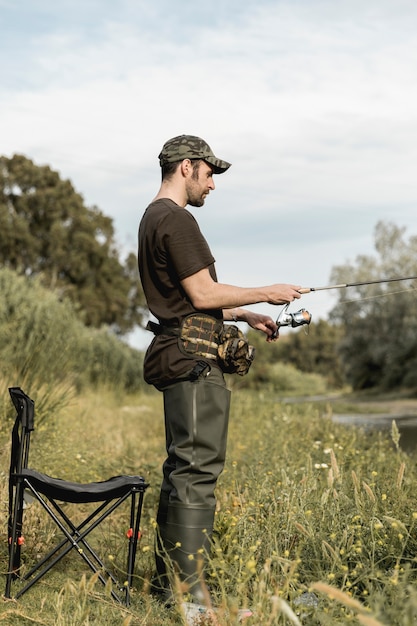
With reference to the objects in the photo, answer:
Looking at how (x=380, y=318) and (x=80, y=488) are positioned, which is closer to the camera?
(x=80, y=488)

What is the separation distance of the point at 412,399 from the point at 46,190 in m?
21.2

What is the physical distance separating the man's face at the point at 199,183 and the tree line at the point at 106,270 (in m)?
37.0

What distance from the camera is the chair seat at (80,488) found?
4223 mm

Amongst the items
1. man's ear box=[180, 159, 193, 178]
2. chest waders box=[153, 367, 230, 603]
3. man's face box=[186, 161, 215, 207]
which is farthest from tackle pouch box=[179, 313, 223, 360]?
man's ear box=[180, 159, 193, 178]

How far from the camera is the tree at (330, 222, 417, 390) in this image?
4147 cm

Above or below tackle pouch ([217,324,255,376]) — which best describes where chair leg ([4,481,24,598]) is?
below

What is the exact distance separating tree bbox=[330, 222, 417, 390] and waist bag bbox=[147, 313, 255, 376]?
3712cm

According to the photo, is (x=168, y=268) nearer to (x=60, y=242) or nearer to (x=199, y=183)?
(x=199, y=183)

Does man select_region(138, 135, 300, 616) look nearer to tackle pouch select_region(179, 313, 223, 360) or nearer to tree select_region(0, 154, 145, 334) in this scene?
tackle pouch select_region(179, 313, 223, 360)

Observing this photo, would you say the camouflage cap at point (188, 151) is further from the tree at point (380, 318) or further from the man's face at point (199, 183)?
the tree at point (380, 318)

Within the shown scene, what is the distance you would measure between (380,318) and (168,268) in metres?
40.1

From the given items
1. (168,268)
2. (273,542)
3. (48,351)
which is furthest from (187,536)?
(48,351)

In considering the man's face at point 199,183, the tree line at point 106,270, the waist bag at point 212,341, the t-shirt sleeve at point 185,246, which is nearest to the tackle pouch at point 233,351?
the waist bag at point 212,341

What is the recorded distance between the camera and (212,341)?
14.6 ft
